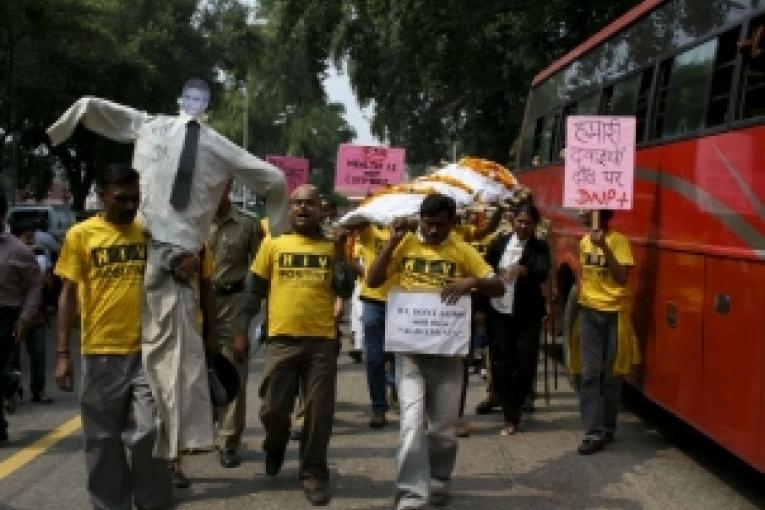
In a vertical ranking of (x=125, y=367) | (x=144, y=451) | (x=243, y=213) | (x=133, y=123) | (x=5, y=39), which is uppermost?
(x=5, y=39)

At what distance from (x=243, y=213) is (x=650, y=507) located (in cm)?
317

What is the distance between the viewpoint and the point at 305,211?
19.0 ft

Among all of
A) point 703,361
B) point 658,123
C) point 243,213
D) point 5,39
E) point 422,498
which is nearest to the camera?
point 422,498

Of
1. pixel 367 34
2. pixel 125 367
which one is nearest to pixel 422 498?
pixel 125 367

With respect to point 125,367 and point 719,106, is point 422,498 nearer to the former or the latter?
point 125,367

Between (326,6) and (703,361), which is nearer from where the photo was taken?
(703,361)

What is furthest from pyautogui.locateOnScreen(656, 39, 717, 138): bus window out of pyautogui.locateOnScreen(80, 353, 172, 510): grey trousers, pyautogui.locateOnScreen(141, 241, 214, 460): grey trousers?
pyautogui.locateOnScreen(80, 353, 172, 510): grey trousers

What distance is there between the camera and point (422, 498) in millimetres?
5348

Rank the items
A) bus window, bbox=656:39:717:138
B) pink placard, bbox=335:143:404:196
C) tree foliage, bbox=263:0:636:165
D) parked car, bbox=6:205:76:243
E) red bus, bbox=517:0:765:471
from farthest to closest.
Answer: parked car, bbox=6:205:76:243, tree foliage, bbox=263:0:636:165, pink placard, bbox=335:143:404:196, bus window, bbox=656:39:717:138, red bus, bbox=517:0:765:471

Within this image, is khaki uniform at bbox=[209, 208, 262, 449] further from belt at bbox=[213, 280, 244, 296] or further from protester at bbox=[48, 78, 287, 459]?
protester at bbox=[48, 78, 287, 459]

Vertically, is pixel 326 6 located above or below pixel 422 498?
above

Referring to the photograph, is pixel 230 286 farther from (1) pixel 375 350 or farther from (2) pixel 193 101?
(2) pixel 193 101

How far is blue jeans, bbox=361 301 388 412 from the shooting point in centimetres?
780

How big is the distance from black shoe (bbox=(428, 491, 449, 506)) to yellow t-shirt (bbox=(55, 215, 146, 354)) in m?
1.87
